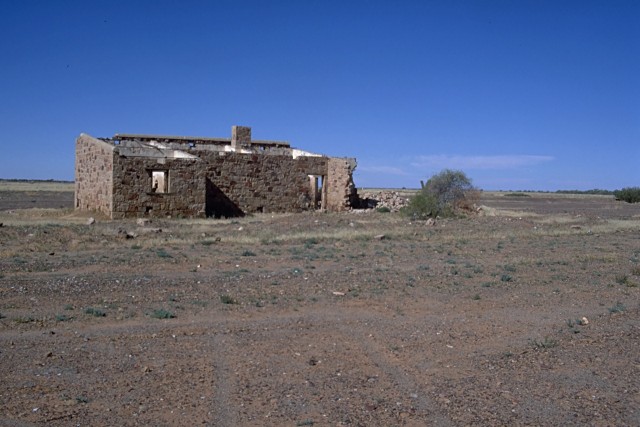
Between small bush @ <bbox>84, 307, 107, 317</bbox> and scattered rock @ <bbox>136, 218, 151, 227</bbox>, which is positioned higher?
scattered rock @ <bbox>136, 218, 151, 227</bbox>

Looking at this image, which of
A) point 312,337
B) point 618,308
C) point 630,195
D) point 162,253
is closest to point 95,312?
point 312,337

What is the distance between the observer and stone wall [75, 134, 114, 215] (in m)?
26.6

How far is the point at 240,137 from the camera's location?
33719 millimetres

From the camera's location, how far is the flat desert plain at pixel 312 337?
5.92 metres

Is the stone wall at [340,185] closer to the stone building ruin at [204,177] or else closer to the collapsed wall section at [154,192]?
the stone building ruin at [204,177]

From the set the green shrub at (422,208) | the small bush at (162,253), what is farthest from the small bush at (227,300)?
the green shrub at (422,208)

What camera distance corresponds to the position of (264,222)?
87.0ft

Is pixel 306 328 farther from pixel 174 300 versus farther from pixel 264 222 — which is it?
pixel 264 222

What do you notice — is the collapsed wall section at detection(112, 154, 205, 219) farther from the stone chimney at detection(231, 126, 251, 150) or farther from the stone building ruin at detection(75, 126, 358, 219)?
the stone chimney at detection(231, 126, 251, 150)

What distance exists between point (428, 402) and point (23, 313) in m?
6.13

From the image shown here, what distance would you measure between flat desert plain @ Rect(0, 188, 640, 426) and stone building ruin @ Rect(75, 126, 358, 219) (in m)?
9.24

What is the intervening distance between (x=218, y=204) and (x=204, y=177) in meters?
2.47

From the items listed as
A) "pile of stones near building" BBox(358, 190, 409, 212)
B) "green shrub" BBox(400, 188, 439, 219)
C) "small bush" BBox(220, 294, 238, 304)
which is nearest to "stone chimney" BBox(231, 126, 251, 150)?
"pile of stones near building" BBox(358, 190, 409, 212)

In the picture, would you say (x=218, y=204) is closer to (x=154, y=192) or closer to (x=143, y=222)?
(x=154, y=192)
